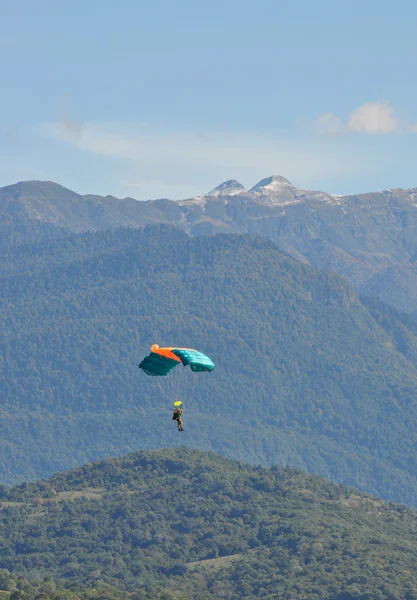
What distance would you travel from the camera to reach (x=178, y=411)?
155500 millimetres

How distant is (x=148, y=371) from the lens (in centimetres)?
16125

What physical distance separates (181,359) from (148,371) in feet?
13.4

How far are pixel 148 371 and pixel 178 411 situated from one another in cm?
757

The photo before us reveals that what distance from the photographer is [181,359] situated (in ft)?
523

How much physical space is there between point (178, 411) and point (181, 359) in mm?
6431
